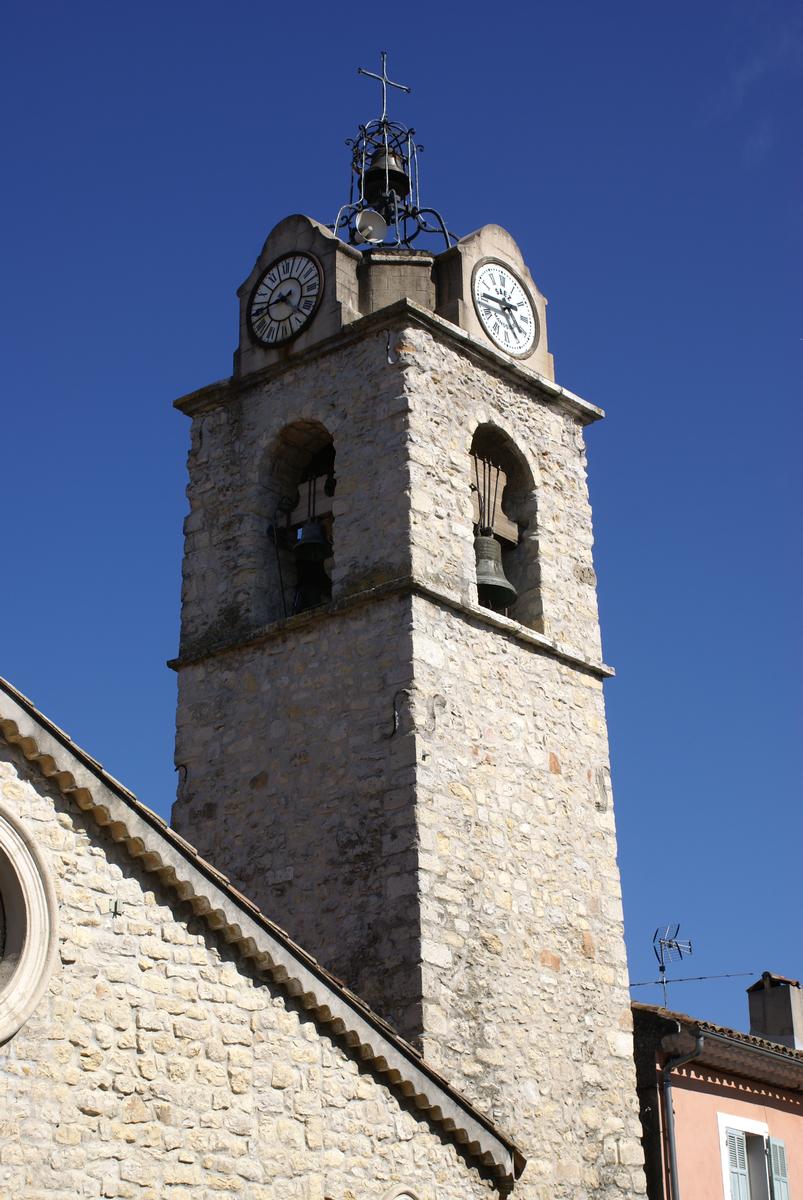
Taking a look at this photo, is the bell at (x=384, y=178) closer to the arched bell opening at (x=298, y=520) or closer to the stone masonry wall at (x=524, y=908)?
the arched bell opening at (x=298, y=520)

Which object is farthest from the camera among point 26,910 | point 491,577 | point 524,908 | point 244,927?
point 491,577

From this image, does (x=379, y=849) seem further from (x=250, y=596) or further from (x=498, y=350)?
(x=498, y=350)

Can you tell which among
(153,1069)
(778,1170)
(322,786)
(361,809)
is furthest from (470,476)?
(153,1069)

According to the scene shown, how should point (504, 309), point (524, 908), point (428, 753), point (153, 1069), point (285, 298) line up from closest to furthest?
point (153, 1069) < point (428, 753) < point (524, 908) < point (285, 298) < point (504, 309)

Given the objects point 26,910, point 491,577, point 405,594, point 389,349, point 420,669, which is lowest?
point 26,910

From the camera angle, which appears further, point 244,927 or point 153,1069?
point 244,927

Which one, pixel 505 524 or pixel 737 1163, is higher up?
pixel 505 524

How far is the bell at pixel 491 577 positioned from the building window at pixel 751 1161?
4861mm

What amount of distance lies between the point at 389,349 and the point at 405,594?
2.37m

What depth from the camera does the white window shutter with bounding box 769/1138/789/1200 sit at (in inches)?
599

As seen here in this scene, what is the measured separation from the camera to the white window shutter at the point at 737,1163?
14.9m

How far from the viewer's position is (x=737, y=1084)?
50.2ft

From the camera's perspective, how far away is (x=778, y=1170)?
15375mm

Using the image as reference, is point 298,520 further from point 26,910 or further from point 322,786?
point 26,910
